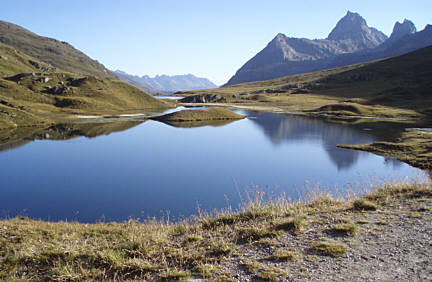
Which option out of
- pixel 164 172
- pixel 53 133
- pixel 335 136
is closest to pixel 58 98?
pixel 53 133

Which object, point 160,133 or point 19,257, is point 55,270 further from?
point 160,133

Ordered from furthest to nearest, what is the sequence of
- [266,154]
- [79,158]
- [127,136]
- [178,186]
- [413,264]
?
[127,136] < [266,154] < [79,158] < [178,186] < [413,264]

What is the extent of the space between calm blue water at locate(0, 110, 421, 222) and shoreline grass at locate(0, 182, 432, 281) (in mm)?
6151

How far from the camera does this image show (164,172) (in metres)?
33.8

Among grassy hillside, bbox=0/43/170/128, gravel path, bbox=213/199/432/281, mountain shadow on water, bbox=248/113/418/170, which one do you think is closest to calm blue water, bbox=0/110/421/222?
mountain shadow on water, bbox=248/113/418/170

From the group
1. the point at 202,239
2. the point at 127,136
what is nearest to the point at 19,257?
the point at 202,239

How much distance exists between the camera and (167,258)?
9047 mm

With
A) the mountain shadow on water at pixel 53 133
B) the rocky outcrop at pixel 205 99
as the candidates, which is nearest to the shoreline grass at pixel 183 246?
the mountain shadow on water at pixel 53 133

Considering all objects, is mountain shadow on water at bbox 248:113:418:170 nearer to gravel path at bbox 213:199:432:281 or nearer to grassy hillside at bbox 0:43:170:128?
gravel path at bbox 213:199:432:281

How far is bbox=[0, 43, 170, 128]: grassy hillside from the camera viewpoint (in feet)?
248

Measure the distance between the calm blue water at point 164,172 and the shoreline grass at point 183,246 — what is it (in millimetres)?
6151

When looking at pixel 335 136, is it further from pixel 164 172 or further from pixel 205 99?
pixel 205 99

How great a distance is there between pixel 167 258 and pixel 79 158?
37420mm

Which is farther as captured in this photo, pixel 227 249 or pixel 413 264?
pixel 227 249
